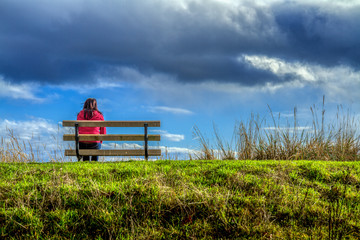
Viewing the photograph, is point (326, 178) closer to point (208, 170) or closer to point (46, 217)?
point (208, 170)

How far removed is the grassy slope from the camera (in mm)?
3678

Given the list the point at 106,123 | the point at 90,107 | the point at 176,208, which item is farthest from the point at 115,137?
the point at 176,208

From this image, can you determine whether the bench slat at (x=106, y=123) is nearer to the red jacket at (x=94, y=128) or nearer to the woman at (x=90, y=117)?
the red jacket at (x=94, y=128)

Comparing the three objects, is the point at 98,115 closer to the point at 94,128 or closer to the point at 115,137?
the point at 94,128

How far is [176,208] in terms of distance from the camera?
13.2 feet

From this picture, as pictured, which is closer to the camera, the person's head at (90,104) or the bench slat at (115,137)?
the bench slat at (115,137)

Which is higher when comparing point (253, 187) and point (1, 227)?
point (253, 187)

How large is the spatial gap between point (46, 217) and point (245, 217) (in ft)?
8.09

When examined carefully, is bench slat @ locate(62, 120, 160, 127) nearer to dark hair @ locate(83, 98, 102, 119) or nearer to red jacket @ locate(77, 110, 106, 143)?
red jacket @ locate(77, 110, 106, 143)

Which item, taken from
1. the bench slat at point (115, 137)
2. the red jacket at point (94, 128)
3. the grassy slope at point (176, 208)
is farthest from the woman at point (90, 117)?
the grassy slope at point (176, 208)

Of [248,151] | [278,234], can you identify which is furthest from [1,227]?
[248,151]

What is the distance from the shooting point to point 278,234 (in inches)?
142

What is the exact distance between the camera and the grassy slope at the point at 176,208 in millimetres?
3678

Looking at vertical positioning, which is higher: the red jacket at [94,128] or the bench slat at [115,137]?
the red jacket at [94,128]
